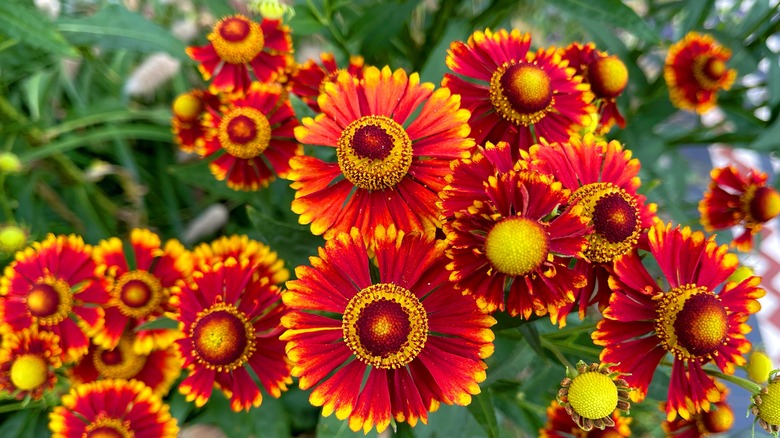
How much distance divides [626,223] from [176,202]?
1535 millimetres

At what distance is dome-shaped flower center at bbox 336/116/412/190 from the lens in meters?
0.68

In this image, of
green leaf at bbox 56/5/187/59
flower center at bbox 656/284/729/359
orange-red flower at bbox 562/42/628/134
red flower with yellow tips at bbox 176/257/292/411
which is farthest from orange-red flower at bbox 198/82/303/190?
flower center at bbox 656/284/729/359

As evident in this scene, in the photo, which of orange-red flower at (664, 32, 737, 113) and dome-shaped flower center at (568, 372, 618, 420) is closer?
dome-shaped flower center at (568, 372, 618, 420)

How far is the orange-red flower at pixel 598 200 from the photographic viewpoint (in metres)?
0.68

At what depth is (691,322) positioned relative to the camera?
0.67 meters

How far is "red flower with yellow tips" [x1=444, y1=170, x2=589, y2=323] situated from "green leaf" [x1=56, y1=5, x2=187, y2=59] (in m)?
0.90

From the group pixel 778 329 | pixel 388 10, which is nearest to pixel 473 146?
pixel 388 10

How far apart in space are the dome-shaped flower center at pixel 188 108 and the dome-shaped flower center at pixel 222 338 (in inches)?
14.7

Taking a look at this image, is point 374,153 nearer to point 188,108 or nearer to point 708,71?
point 188,108

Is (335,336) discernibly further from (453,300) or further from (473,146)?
(473,146)

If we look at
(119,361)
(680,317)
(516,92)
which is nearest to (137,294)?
(119,361)

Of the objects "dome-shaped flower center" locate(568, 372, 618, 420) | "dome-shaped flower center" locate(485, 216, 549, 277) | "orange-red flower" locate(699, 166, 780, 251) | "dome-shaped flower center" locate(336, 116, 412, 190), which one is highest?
"orange-red flower" locate(699, 166, 780, 251)

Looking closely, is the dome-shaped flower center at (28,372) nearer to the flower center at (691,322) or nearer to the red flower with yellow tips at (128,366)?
the red flower with yellow tips at (128,366)

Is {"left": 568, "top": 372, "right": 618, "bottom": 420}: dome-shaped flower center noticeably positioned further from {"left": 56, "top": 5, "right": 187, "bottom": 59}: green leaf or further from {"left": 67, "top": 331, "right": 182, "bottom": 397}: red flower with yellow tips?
{"left": 56, "top": 5, "right": 187, "bottom": 59}: green leaf
